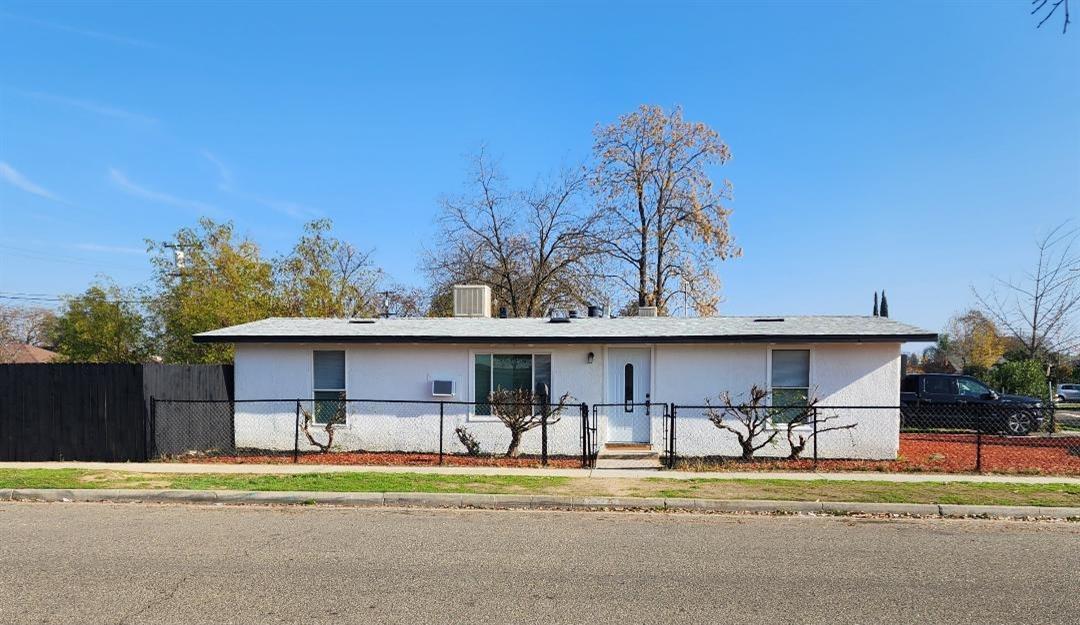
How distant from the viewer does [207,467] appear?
486 inches

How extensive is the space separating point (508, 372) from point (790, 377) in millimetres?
5723

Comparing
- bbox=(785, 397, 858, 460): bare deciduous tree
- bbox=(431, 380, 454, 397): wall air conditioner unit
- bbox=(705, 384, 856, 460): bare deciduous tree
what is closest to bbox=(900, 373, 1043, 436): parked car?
bbox=(785, 397, 858, 460): bare deciduous tree

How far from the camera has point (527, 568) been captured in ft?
21.0

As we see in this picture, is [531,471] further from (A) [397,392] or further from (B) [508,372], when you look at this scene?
(A) [397,392]

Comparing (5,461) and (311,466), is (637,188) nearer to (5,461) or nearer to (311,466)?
(311,466)

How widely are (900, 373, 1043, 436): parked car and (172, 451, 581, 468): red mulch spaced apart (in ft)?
33.2

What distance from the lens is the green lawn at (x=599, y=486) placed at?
954cm

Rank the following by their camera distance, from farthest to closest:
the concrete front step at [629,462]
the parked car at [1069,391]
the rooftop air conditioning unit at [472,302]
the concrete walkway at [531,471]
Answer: the parked car at [1069,391], the rooftop air conditioning unit at [472,302], the concrete front step at [629,462], the concrete walkway at [531,471]

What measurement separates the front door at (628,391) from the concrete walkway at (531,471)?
2.86 m

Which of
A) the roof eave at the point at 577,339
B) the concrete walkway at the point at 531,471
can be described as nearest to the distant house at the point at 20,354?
the roof eave at the point at 577,339

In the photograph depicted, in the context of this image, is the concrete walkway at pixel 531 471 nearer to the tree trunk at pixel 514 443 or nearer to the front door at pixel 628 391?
the tree trunk at pixel 514 443

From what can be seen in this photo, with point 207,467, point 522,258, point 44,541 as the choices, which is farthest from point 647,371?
point 522,258

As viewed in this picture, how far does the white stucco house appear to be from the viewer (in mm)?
14211

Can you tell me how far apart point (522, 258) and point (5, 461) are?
20.8m
